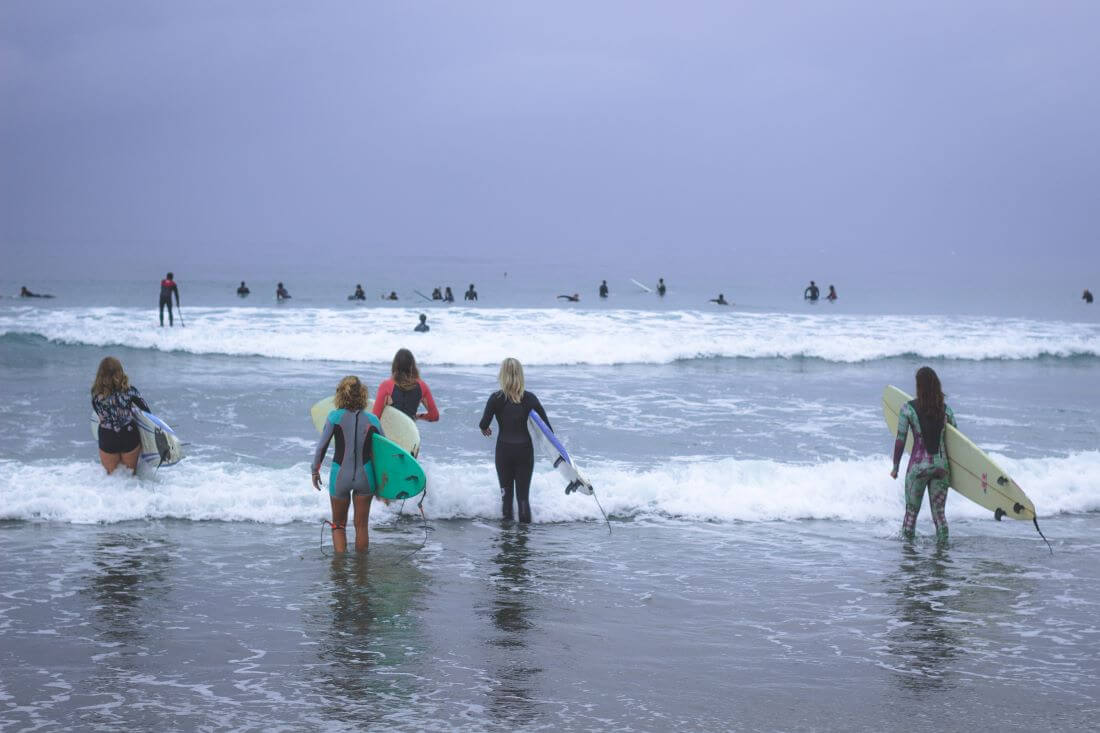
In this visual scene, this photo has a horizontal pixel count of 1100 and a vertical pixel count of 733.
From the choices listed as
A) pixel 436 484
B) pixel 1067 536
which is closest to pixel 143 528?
pixel 436 484

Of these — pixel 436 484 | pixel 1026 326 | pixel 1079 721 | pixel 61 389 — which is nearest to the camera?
pixel 1079 721

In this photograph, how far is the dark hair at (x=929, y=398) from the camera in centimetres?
847

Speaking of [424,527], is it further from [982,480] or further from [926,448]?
[982,480]

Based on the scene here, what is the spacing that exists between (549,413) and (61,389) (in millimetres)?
8572

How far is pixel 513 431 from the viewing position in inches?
362

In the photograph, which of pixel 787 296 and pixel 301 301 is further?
pixel 787 296

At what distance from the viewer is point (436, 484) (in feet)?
32.2

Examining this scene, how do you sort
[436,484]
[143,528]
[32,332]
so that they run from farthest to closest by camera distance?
[32,332]
[436,484]
[143,528]

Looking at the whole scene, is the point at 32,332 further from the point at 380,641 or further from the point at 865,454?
the point at 380,641

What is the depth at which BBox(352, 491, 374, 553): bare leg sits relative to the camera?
8.00m

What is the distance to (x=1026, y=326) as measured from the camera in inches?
1505

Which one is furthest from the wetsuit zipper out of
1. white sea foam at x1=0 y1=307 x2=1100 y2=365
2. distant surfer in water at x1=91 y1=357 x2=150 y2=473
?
white sea foam at x1=0 y1=307 x2=1100 y2=365

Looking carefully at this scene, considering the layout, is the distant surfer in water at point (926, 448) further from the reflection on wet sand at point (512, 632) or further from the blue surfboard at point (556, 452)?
the reflection on wet sand at point (512, 632)

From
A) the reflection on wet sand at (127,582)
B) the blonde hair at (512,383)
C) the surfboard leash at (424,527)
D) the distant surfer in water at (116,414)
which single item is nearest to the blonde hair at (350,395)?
the surfboard leash at (424,527)
